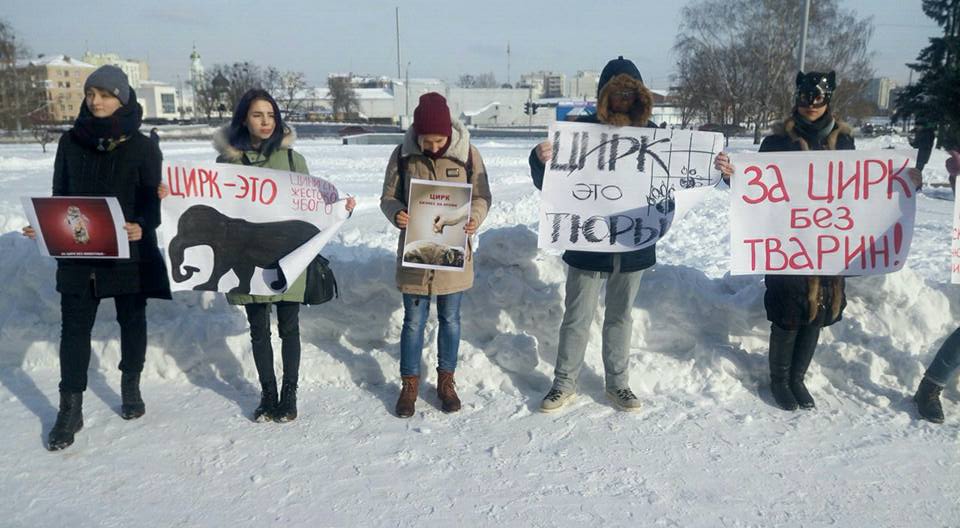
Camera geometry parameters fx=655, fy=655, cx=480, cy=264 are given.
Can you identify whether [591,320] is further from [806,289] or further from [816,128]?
[816,128]

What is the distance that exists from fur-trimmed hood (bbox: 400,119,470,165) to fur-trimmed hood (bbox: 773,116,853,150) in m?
1.77

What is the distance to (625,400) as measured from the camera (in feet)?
12.5

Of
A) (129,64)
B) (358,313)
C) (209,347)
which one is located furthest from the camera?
(129,64)

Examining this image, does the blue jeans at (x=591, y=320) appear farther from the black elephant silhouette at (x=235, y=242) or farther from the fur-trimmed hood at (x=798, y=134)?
the black elephant silhouette at (x=235, y=242)

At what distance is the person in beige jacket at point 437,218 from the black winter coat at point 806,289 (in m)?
1.71

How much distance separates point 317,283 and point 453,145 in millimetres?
1109

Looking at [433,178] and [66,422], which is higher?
[433,178]

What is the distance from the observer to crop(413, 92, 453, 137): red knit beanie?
3471 millimetres

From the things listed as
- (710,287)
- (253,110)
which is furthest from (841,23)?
(253,110)

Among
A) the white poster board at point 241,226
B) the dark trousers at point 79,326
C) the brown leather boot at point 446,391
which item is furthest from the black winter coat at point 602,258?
the dark trousers at point 79,326

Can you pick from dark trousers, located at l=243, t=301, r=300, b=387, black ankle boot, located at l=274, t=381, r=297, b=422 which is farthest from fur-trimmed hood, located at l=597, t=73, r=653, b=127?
black ankle boot, located at l=274, t=381, r=297, b=422

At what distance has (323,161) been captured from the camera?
73.7ft

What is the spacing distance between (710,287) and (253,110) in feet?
10.7

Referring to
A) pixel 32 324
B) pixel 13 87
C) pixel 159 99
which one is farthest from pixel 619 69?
pixel 159 99
